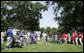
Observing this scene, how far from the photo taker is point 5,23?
219 ft

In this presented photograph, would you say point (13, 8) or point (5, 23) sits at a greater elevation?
point (13, 8)

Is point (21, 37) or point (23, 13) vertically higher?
point (23, 13)

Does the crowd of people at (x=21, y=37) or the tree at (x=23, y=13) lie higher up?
the tree at (x=23, y=13)

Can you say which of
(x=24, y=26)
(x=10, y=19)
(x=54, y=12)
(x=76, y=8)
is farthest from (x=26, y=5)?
(x=76, y=8)

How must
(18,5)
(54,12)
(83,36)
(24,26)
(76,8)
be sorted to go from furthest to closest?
(24,26) → (18,5) → (54,12) → (76,8) → (83,36)

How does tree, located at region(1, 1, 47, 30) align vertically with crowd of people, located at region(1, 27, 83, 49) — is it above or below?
above

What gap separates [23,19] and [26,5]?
545cm

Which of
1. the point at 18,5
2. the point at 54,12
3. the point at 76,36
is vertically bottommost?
the point at 76,36

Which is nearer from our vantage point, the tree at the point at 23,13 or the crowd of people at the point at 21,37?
the crowd of people at the point at 21,37

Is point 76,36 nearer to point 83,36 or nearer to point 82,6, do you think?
point 83,36

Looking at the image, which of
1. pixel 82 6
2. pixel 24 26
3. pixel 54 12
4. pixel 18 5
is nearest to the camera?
pixel 82 6

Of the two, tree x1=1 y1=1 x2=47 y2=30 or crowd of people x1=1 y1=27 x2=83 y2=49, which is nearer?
crowd of people x1=1 y1=27 x2=83 y2=49

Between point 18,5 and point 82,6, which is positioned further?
point 18,5

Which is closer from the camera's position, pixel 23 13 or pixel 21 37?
pixel 21 37
